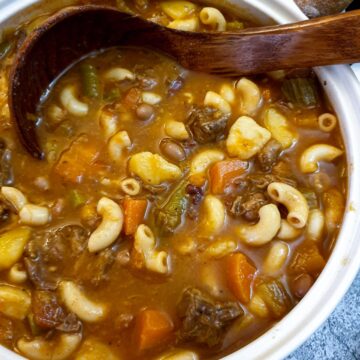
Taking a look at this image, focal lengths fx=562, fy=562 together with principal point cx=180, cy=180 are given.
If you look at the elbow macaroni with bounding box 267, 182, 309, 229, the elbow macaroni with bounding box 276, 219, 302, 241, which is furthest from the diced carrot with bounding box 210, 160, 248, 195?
the elbow macaroni with bounding box 276, 219, 302, 241

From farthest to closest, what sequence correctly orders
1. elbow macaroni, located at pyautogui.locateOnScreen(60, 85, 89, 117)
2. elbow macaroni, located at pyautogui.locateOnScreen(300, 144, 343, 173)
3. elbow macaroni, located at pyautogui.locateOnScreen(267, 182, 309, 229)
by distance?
elbow macaroni, located at pyautogui.locateOnScreen(60, 85, 89, 117)
elbow macaroni, located at pyautogui.locateOnScreen(300, 144, 343, 173)
elbow macaroni, located at pyautogui.locateOnScreen(267, 182, 309, 229)

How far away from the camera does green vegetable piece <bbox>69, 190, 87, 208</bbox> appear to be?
6.97 ft

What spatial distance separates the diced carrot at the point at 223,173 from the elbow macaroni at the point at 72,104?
0.58 m

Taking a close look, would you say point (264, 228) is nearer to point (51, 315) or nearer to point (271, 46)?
point (271, 46)

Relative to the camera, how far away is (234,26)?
240 cm

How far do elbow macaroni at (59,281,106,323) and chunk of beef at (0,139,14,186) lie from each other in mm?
486

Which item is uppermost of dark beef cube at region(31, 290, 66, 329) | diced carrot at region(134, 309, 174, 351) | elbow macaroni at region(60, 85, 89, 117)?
elbow macaroni at region(60, 85, 89, 117)

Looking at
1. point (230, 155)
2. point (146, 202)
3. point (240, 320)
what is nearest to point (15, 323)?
point (146, 202)

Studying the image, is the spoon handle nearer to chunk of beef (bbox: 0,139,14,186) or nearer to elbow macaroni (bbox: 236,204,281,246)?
elbow macaroni (bbox: 236,204,281,246)

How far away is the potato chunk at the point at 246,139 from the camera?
218 centimetres

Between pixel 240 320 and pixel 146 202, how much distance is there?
552mm

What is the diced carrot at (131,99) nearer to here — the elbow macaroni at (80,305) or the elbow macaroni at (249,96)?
the elbow macaroni at (249,96)

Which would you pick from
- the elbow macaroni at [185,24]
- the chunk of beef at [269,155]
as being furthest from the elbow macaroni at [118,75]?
the chunk of beef at [269,155]

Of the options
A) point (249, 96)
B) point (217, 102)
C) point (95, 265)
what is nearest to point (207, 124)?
point (217, 102)
